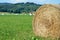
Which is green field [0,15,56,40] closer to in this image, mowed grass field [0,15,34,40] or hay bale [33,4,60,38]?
mowed grass field [0,15,34,40]

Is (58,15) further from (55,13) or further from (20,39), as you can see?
(20,39)

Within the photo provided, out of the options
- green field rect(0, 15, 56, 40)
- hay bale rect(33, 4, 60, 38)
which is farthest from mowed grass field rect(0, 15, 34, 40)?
hay bale rect(33, 4, 60, 38)

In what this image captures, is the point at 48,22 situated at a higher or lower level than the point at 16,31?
higher

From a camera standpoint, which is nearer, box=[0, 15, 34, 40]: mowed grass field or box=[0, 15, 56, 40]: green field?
box=[0, 15, 56, 40]: green field

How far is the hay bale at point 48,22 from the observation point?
1104 centimetres

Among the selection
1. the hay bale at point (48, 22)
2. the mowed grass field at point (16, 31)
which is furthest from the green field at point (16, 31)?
the hay bale at point (48, 22)

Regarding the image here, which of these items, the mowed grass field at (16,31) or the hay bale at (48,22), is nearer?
the hay bale at (48,22)

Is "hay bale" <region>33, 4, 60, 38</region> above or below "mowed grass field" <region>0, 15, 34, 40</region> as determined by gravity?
above

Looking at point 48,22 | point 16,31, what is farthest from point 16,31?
point 48,22

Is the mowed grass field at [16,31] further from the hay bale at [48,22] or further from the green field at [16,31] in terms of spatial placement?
the hay bale at [48,22]

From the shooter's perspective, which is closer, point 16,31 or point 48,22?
point 48,22

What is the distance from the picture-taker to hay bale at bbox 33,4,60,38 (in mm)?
11039

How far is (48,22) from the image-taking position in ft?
37.7

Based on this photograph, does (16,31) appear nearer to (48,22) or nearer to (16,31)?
(16,31)
